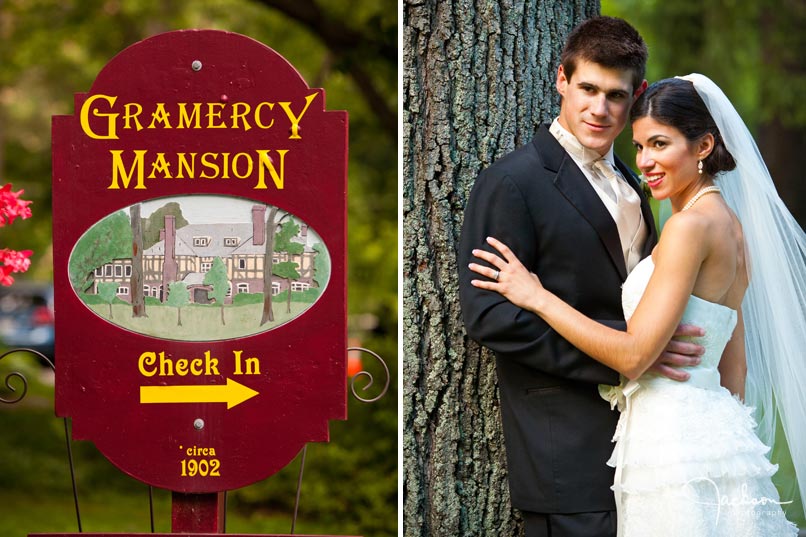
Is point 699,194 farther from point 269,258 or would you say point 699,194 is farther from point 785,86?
point 785,86

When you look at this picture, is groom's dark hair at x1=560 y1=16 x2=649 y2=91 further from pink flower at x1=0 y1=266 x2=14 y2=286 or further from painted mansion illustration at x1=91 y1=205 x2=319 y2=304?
pink flower at x1=0 y1=266 x2=14 y2=286

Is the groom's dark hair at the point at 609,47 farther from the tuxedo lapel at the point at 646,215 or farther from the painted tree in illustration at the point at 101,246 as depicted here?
the painted tree in illustration at the point at 101,246

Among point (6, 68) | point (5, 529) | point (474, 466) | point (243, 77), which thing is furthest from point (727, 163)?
point (6, 68)

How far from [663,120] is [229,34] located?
136cm

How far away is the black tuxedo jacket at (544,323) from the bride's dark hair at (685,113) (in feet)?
0.94

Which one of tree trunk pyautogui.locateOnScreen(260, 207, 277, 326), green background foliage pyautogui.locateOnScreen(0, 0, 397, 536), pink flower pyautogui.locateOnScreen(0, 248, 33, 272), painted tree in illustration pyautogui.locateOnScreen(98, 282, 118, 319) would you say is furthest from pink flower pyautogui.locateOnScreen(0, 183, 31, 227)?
green background foliage pyautogui.locateOnScreen(0, 0, 397, 536)

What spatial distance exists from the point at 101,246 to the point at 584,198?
1.52 m

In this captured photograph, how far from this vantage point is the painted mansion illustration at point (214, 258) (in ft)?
9.89

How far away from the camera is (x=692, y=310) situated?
9.17 feet

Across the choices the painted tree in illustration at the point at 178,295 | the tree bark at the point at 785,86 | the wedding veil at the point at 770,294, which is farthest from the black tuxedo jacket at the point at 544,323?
the tree bark at the point at 785,86

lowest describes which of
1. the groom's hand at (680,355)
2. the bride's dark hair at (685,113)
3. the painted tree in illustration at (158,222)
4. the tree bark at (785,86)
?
the groom's hand at (680,355)

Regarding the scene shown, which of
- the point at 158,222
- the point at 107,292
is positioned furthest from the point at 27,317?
the point at 158,222

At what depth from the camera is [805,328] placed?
3090 millimetres

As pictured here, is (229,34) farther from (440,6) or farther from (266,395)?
(266,395)
